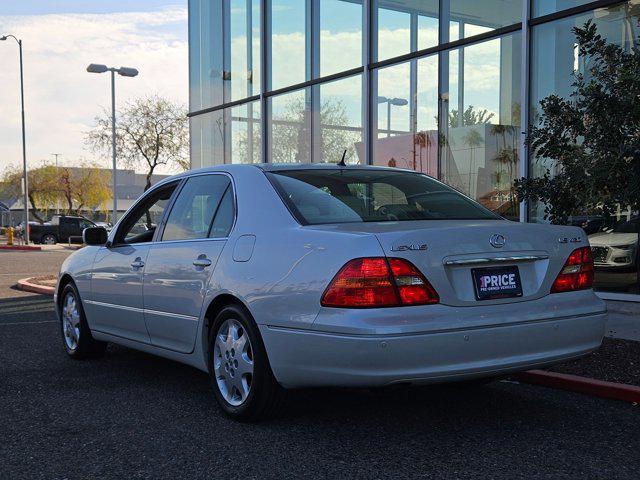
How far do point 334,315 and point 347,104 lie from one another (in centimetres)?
1146

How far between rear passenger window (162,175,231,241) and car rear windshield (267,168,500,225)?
467 millimetres

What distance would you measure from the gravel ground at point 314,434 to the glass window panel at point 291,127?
10.7m

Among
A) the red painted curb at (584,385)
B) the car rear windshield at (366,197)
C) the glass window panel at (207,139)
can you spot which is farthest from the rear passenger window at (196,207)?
the glass window panel at (207,139)

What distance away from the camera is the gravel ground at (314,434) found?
3.64m

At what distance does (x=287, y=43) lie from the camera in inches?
649

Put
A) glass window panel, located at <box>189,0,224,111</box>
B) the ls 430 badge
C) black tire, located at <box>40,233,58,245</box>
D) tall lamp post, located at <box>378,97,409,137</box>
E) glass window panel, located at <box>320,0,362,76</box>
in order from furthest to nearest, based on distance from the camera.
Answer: black tire, located at <box>40,233,58,245</box> → glass window panel, located at <box>189,0,224,111</box> → glass window panel, located at <box>320,0,362,76</box> → tall lamp post, located at <box>378,97,409,137</box> → the ls 430 badge

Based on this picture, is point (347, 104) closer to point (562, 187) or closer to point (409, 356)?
point (562, 187)

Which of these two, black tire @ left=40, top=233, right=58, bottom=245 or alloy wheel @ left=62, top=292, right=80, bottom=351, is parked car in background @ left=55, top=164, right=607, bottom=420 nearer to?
alloy wheel @ left=62, top=292, right=80, bottom=351

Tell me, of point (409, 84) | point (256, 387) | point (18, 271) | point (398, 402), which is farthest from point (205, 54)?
point (256, 387)

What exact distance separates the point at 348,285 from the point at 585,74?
6.23 metres

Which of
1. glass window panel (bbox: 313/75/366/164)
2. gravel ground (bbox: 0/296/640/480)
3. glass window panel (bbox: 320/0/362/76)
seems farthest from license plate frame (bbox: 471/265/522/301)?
glass window panel (bbox: 320/0/362/76)

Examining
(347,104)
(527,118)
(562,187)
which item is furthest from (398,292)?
(347,104)

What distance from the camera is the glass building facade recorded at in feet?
35.0

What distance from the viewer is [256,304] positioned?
13.7 ft
